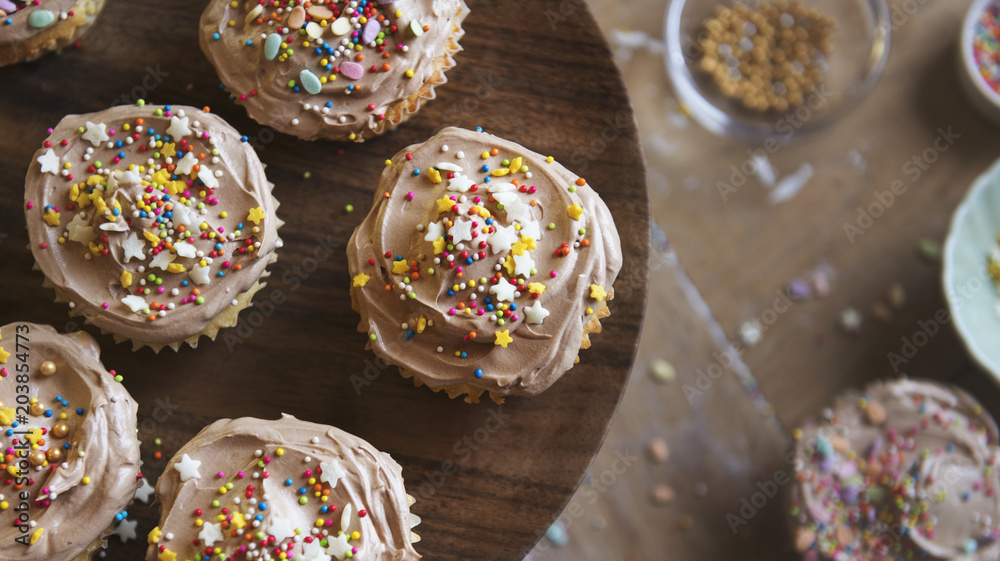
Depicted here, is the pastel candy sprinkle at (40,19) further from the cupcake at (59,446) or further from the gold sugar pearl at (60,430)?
the gold sugar pearl at (60,430)

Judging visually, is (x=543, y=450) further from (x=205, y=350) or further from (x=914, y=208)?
(x=914, y=208)

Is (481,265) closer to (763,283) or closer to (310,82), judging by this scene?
Result: (310,82)

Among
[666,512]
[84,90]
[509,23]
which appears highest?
[509,23]

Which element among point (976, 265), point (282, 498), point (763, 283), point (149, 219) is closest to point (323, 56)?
point (149, 219)

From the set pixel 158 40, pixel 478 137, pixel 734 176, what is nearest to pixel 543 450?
pixel 478 137

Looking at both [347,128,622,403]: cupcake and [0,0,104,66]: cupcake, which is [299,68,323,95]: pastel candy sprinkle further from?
[0,0,104,66]: cupcake

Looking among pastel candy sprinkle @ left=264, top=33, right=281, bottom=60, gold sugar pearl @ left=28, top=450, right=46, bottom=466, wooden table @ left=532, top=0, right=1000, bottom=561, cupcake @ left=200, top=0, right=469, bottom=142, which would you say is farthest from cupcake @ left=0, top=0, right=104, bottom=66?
wooden table @ left=532, top=0, right=1000, bottom=561
